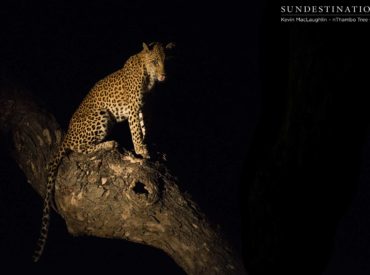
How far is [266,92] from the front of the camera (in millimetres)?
1272

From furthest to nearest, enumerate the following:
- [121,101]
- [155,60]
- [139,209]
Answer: [121,101]
[155,60]
[139,209]

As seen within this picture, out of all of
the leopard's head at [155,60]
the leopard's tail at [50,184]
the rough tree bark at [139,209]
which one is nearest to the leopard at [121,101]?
the leopard's head at [155,60]

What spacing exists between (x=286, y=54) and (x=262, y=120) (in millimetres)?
208

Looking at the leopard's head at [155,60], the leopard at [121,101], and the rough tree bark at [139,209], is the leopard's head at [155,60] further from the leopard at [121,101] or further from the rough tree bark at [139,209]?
the rough tree bark at [139,209]

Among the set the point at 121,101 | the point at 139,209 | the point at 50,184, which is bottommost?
the point at 139,209

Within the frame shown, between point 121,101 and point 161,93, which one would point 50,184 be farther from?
point 161,93

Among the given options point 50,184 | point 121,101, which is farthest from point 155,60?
point 50,184

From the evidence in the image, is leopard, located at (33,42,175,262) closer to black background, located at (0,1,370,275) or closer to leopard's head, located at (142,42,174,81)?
leopard's head, located at (142,42,174,81)

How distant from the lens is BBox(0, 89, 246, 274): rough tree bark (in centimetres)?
329

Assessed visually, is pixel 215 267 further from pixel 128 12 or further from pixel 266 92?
pixel 128 12

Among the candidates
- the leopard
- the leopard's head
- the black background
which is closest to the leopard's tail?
the leopard

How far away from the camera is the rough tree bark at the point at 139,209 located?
10.8 ft

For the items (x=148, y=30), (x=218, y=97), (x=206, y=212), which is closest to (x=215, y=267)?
(x=206, y=212)

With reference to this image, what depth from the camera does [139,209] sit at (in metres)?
3.36
